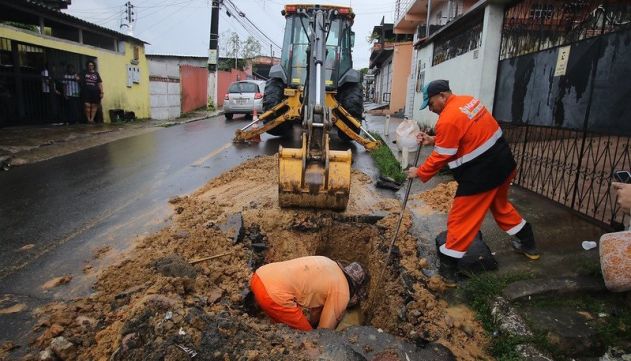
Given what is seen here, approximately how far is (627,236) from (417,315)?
1.59m

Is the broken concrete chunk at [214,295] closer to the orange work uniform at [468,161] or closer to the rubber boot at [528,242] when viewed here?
the orange work uniform at [468,161]

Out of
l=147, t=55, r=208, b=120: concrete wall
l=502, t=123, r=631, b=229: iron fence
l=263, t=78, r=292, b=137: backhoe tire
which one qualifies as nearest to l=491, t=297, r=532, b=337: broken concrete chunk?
l=502, t=123, r=631, b=229: iron fence

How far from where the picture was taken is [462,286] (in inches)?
141

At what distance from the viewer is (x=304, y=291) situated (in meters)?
3.42

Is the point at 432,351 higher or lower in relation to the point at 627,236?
lower

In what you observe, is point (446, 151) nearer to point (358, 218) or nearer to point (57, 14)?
point (358, 218)

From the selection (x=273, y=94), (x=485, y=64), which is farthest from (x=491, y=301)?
(x=273, y=94)

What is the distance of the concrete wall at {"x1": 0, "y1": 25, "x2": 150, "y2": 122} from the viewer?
1255 centimetres

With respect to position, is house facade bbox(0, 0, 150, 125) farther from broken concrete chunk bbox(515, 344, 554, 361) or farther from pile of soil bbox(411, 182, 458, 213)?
broken concrete chunk bbox(515, 344, 554, 361)

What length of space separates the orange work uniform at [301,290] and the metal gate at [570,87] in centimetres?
294

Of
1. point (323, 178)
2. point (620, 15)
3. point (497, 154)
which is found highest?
point (620, 15)

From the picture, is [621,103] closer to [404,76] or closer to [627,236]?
→ [627,236]

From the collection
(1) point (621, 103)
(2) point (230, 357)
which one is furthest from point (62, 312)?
(1) point (621, 103)

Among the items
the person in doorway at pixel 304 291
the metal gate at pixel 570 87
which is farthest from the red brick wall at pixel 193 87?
the person in doorway at pixel 304 291
